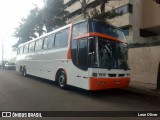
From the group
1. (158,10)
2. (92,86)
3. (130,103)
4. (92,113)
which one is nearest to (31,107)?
(92,113)

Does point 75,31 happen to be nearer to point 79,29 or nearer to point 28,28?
point 79,29

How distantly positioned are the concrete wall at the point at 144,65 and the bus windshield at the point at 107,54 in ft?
13.0

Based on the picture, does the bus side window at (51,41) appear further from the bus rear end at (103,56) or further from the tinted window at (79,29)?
the bus rear end at (103,56)

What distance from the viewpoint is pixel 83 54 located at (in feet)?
33.9

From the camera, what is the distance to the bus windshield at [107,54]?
9836mm

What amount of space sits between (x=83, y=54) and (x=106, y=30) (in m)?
1.63

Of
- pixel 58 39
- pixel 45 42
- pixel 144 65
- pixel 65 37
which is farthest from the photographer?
pixel 144 65

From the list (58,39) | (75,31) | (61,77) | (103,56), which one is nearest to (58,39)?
(58,39)

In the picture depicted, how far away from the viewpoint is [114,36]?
10961 millimetres

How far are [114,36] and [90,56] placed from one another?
1.90m

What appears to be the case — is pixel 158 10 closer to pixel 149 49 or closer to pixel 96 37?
pixel 149 49

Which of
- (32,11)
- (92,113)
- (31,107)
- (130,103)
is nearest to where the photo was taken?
(92,113)

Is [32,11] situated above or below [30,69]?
above

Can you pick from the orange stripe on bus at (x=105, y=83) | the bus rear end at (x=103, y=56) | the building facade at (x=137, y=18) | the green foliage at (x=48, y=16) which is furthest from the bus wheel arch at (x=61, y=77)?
the green foliage at (x=48, y=16)
